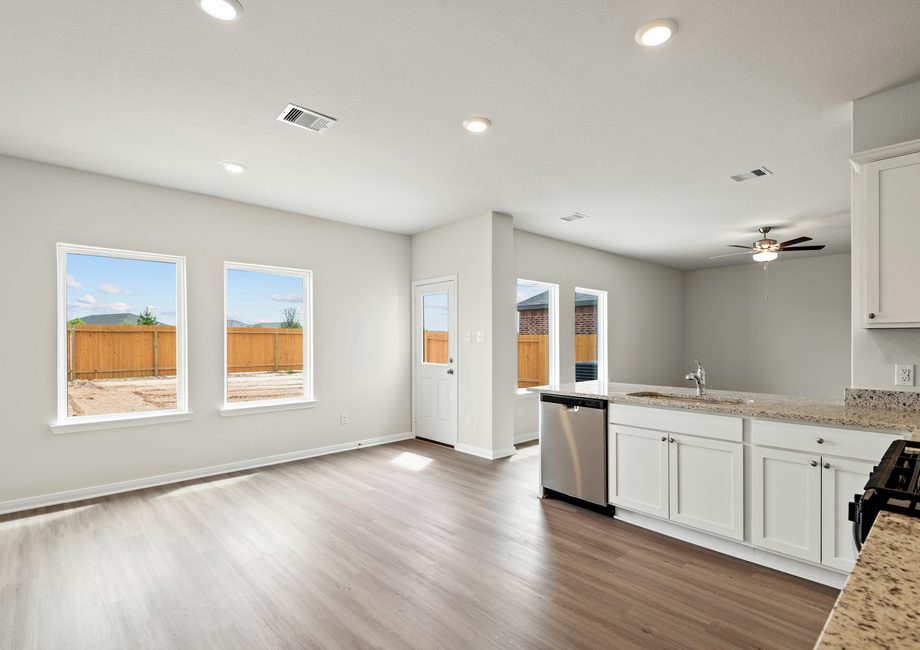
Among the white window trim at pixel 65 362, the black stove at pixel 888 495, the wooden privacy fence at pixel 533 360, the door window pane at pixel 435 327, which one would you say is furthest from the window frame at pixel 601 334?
the black stove at pixel 888 495

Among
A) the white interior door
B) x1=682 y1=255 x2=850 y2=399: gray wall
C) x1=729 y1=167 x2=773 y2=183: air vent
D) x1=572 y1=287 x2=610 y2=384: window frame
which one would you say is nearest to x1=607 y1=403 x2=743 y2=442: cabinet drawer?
x1=729 y1=167 x2=773 y2=183: air vent

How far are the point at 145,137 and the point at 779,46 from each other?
12.4ft

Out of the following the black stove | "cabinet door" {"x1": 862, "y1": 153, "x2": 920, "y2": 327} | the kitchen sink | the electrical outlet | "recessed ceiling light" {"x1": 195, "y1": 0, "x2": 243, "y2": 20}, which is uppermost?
"recessed ceiling light" {"x1": 195, "y1": 0, "x2": 243, "y2": 20}

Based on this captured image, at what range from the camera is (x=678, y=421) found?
293cm

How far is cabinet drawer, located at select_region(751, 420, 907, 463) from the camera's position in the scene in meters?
2.21

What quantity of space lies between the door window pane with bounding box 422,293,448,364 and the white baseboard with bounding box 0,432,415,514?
125cm

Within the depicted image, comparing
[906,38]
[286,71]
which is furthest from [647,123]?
[286,71]

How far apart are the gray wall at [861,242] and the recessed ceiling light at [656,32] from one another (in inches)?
54.2

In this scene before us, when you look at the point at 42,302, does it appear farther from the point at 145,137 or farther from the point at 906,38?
the point at 906,38

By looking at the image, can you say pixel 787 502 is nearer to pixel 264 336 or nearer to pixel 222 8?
pixel 222 8

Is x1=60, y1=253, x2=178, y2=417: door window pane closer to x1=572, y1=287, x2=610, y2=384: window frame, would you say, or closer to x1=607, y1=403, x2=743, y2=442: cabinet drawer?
x1=607, y1=403, x2=743, y2=442: cabinet drawer

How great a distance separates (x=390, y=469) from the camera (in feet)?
15.2

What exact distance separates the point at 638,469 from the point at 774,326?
660 centimetres

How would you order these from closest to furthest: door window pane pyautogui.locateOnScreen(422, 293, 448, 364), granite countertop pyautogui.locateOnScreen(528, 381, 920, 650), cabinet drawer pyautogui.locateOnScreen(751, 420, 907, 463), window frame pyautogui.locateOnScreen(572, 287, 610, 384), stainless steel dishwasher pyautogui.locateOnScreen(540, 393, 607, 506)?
granite countertop pyautogui.locateOnScreen(528, 381, 920, 650) < cabinet drawer pyautogui.locateOnScreen(751, 420, 907, 463) < stainless steel dishwasher pyautogui.locateOnScreen(540, 393, 607, 506) < door window pane pyautogui.locateOnScreen(422, 293, 448, 364) < window frame pyautogui.locateOnScreen(572, 287, 610, 384)
